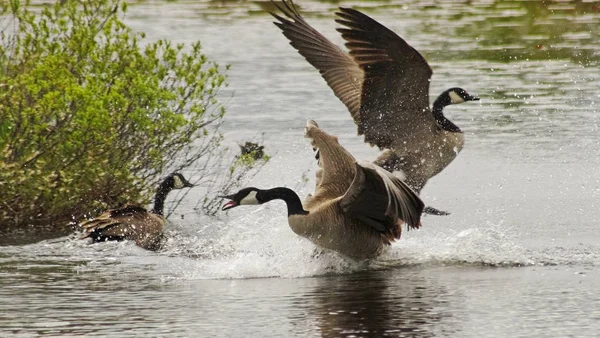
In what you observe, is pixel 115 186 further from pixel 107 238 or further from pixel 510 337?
pixel 510 337

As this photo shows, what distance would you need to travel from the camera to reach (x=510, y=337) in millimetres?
6938

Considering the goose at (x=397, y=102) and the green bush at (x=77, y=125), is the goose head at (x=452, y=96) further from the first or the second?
the green bush at (x=77, y=125)

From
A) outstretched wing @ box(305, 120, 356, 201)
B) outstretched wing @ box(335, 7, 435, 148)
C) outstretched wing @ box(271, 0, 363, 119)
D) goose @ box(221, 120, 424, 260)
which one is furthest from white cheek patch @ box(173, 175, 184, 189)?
outstretched wing @ box(271, 0, 363, 119)

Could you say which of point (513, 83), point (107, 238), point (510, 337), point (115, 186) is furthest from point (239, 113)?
point (510, 337)

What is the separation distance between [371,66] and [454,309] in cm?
354

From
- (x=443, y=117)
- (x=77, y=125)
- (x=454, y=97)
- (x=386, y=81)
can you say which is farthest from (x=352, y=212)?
(x=77, y=125)

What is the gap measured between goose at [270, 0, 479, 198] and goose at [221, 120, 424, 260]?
1.37 meters

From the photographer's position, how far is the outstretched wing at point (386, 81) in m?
10.6

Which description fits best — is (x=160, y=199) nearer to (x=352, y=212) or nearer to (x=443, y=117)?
(x=352, y=212)

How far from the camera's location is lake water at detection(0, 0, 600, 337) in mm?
7406

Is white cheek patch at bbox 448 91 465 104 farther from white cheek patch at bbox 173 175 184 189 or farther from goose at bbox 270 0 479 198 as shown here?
white cheek patch at bbox 173 175 184 189

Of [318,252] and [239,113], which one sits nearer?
[318,252]

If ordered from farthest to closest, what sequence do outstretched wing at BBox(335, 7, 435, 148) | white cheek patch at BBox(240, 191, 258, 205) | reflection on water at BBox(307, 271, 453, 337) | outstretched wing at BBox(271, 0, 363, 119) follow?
1. outstretched wing at BBox(271, 0, 363, 119)
2. outstretched wing at BBox(335, 7, 435, 148)
3. white cheek patch at BBox(240, 191, 258, 205)
4. reflection on water at BBox(307, 271, 453, 337)

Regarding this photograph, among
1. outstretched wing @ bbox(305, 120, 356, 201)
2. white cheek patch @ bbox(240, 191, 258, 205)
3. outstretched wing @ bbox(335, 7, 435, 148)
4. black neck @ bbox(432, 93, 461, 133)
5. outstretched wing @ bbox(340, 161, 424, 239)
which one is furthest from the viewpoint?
black neck @ bbox(432, 93, 461, 133)
